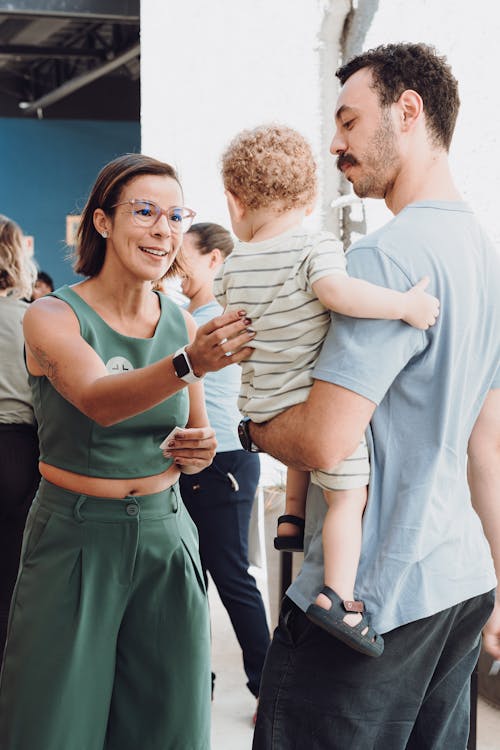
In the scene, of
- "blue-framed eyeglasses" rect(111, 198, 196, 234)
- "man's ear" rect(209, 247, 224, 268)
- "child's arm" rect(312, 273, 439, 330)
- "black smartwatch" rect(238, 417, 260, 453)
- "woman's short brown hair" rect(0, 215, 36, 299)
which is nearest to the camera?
"child's arm" rect(312, 273, 439, 330)

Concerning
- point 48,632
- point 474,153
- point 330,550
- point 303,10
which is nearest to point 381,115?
point 330,550

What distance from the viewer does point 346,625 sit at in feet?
4.44

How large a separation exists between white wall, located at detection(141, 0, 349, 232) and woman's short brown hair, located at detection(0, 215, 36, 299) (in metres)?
1.69

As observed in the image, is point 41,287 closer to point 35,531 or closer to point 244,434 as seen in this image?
point 35,531

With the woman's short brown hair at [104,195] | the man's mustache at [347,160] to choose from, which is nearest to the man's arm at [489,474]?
the man's mustache at [347,160]

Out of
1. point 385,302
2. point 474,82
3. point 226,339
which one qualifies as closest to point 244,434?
point 226,339

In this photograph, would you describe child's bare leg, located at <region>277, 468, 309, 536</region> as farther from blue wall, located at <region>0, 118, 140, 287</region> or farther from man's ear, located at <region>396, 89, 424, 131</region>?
blue wall, located at <region>0, 118, 140, 287</region>

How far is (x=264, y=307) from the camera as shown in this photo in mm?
1545

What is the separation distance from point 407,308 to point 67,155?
559 inches

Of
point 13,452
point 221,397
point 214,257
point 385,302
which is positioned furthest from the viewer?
point 214,257

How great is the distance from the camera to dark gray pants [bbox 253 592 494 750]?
4.64 ft

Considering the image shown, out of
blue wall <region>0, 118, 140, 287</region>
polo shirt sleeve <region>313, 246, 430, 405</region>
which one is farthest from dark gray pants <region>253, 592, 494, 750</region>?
blue wall <region>0, 118, 140, 287</region>

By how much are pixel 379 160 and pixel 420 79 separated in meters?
0.16

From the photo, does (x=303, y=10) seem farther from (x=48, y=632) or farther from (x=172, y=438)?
(x=48, y=632)
